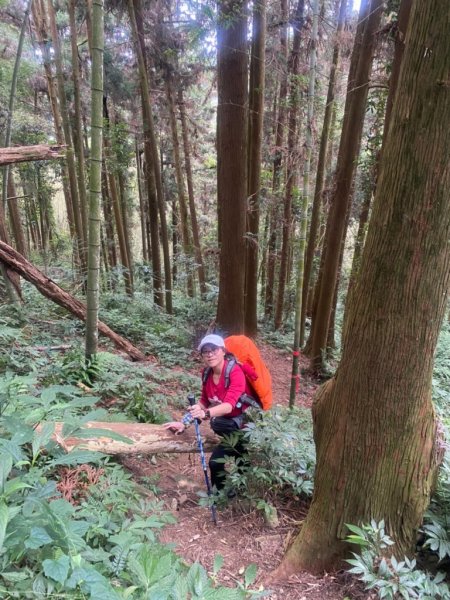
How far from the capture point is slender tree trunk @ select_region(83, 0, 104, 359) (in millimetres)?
3588

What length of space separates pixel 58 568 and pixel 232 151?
6819 mm

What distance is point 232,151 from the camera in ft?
23.1

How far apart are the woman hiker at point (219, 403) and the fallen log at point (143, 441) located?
3.6 inches

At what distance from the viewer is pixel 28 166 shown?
44.3 feet

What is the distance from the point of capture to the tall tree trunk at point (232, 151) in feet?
21.2

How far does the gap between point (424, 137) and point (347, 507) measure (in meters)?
2.21

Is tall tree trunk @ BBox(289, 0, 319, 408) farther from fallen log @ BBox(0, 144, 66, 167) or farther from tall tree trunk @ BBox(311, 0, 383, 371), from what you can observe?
fallen log @ BBox(0, 144, 66, 167)

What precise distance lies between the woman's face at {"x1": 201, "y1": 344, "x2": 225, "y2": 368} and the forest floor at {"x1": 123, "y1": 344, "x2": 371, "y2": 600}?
120 centimetres

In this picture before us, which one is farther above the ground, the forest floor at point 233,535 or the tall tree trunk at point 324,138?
the tall tree trunk at point 324,138

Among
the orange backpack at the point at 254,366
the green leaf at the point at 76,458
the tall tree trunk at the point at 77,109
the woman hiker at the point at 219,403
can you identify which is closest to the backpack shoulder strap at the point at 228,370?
the woman hiker at the point at 219,403

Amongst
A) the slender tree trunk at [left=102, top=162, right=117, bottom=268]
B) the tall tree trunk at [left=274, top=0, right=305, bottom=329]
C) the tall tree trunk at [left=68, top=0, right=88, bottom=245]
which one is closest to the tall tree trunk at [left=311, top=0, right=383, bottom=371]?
the tall tree trunk at [left=274, top=0, right=305, bottom=329]

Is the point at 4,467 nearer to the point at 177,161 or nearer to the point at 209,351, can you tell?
the point at 209,351

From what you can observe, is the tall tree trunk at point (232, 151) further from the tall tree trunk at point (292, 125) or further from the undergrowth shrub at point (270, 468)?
the undergrowth shrub at point (270, 468)

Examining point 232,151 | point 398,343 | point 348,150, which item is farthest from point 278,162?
point 398,343
